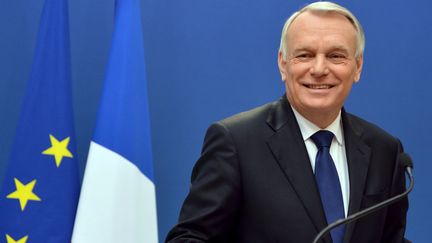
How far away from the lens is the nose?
162cm

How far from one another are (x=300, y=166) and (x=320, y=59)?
256 millimetres

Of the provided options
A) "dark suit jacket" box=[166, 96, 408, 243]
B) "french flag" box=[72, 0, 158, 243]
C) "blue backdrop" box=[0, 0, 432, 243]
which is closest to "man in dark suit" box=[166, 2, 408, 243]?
"dark suit jacket" box=[166, 96, 408, 243]

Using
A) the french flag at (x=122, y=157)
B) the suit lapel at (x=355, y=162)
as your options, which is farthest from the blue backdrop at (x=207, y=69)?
the suit lapel at (x=355, y=162)

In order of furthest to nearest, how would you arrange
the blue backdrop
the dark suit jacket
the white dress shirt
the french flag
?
the blue backdrop → the french flag → the white dress shirt → the dark suit jacket

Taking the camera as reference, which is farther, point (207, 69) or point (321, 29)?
→ point (207, 69)

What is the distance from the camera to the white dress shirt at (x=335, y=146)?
169 centimetres

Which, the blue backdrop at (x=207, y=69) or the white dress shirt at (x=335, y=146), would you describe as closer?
the white dress shirt at (x=335, y=146)

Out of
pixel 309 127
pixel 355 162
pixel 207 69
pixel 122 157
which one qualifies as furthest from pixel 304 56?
pixel 207 69

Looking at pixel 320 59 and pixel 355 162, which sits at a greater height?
pixel 320 59

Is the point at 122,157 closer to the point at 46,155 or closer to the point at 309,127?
the point at 46,155

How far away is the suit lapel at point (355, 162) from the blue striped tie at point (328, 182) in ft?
0.08

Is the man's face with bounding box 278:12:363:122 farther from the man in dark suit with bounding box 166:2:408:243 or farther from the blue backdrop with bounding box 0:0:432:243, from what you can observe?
the blue backdrop with bounding box 0:0:432:243

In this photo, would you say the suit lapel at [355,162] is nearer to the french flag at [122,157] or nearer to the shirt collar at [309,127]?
the shirt collar at [309,127]

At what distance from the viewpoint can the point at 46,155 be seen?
8.32ft
